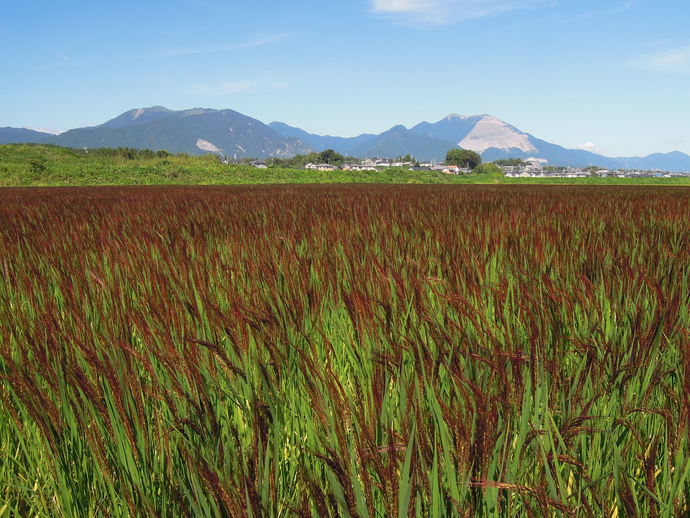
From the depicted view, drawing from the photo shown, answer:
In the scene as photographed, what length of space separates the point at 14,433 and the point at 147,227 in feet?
10.4

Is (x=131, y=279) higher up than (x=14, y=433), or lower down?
higher up

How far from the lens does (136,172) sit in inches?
1524

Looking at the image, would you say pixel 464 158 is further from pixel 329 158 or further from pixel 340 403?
pixel 340 403

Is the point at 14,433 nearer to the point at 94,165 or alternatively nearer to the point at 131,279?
the point at 131,279

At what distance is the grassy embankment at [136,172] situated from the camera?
33.3 metres

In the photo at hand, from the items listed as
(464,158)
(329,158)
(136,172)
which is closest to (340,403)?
(136,172)

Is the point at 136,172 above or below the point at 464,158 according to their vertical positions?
below

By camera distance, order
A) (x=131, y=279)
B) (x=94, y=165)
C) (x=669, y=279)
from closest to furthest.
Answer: (x=669, y=279) → (x=131, y=279) → (x=94, y=165)

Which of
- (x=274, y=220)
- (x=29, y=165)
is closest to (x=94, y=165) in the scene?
(x=29, y=165)

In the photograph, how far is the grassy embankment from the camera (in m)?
33.3

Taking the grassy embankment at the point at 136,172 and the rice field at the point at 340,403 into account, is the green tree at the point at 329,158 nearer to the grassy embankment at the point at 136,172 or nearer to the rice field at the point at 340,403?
the grassy embankment at the point at 136,172

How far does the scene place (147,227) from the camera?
3977mm

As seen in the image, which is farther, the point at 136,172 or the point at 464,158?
the point at 464,158

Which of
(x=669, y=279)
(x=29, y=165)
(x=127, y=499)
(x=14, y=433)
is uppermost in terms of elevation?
(x=29, y=165)
